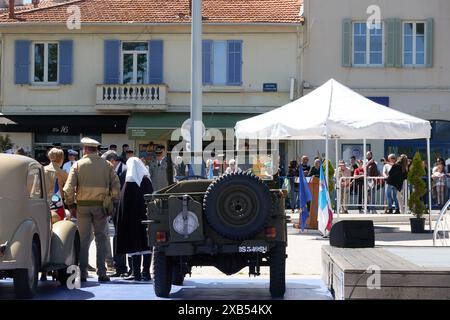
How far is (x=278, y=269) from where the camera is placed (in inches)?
419

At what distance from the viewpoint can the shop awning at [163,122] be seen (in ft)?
109

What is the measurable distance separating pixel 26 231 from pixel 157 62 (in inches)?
960

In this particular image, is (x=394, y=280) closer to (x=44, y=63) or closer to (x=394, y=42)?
(x=394, y=42)

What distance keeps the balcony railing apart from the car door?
73.4 feet

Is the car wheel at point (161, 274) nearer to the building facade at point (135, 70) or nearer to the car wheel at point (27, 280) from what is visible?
the car wheel at point (27, 280)

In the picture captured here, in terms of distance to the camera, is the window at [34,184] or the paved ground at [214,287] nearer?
the window at [34,184]

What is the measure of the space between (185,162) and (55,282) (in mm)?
2571

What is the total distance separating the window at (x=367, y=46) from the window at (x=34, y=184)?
2381 centimetres

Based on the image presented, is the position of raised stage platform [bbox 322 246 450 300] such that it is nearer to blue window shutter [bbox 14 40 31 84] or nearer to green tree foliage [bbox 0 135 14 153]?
green tree foliage [bbox 0 135 14 153]

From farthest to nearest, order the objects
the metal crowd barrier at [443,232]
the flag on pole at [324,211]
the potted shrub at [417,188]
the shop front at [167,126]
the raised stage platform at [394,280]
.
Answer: the shop front at [167,126]
the potted shrub at [417,188]
the flag on pole at [324,211]
the metal crowd barrier at [443,232]
the raised stage platform at [394,280]

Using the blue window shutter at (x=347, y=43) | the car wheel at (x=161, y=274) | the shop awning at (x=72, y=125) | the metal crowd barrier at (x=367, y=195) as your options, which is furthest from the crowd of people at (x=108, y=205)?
the blue window shutter at (x=347, y=43)

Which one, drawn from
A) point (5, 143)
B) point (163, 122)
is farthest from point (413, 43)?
point (5, 143)

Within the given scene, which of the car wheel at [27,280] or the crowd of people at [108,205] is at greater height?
the crowd of people at [108,205]
